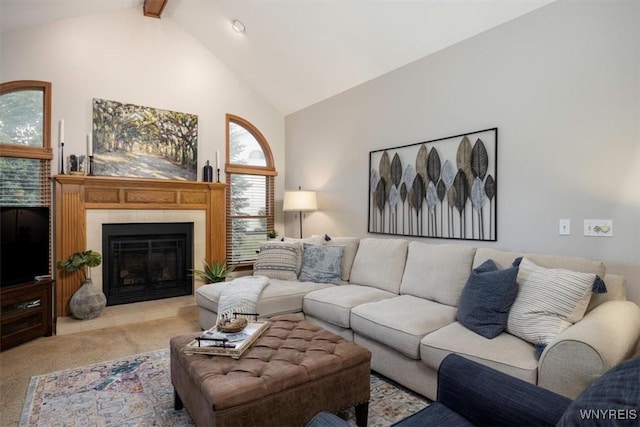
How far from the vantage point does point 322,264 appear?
11.8ft

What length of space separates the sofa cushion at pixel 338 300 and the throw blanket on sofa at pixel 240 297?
457mm

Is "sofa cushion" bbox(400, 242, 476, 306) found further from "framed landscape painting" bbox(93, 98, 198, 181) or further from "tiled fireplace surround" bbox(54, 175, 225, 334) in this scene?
"framed landscape painting" bbox(93, 98, 198, 181)

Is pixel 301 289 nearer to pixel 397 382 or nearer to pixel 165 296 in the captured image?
pixel 397 382

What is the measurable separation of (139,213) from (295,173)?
7.24 feet

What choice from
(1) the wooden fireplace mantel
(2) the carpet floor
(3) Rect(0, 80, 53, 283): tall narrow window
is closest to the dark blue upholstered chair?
(2) the carpet floor

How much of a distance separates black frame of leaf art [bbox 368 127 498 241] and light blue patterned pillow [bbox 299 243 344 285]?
658mm

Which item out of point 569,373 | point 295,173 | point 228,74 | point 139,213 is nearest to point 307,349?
→ point 569,373

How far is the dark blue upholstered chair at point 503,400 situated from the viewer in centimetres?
85

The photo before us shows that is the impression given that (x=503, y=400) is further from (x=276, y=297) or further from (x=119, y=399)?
(x=119, y=399)

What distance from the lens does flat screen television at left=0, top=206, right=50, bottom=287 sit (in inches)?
119

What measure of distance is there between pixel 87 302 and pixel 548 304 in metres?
4.07

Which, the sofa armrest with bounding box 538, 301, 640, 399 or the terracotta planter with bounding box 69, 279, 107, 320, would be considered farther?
the terracotta planter with bounding box 69, 279, 107, 320

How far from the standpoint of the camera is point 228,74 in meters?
5.02

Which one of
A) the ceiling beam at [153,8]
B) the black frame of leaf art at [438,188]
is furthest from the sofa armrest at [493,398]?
the ceiling beam at [153,8]
